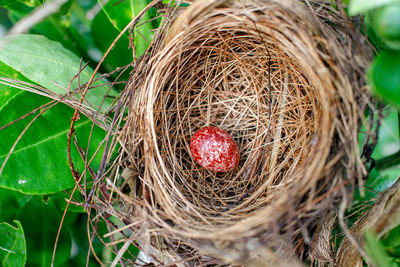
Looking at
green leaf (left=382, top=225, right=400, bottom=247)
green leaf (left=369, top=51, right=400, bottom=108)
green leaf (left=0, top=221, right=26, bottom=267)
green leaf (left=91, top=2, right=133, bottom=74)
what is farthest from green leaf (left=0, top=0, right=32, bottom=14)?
green leaf (left=382, top=225, right=400, bottom=247)

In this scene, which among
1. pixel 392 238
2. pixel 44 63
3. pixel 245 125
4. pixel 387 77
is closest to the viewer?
pixel 387 77

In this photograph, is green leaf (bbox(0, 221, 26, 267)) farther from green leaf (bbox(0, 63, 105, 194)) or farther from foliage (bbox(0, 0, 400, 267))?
green leaf (bbox(0, 63, 105, 194))

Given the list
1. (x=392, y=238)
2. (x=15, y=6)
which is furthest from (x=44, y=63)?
(x=392, y=238)

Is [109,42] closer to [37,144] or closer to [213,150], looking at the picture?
[37,144]

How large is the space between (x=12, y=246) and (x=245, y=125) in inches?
36.2

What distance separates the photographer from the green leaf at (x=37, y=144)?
111 cm

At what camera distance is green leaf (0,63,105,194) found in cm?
111

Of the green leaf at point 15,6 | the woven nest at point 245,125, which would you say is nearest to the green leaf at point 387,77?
the woven nest at point 245,125

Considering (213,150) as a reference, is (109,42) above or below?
above

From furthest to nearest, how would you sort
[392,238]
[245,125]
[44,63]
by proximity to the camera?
1. [245,125]
2. [44,63]
3. [392,238]

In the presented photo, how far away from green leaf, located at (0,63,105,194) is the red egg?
13.2 inches

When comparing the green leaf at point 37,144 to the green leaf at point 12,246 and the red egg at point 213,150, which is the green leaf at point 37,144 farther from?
the red egg at point 213,150

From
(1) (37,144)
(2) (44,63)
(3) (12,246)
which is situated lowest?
(3) (12,246)

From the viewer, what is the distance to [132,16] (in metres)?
1.17
